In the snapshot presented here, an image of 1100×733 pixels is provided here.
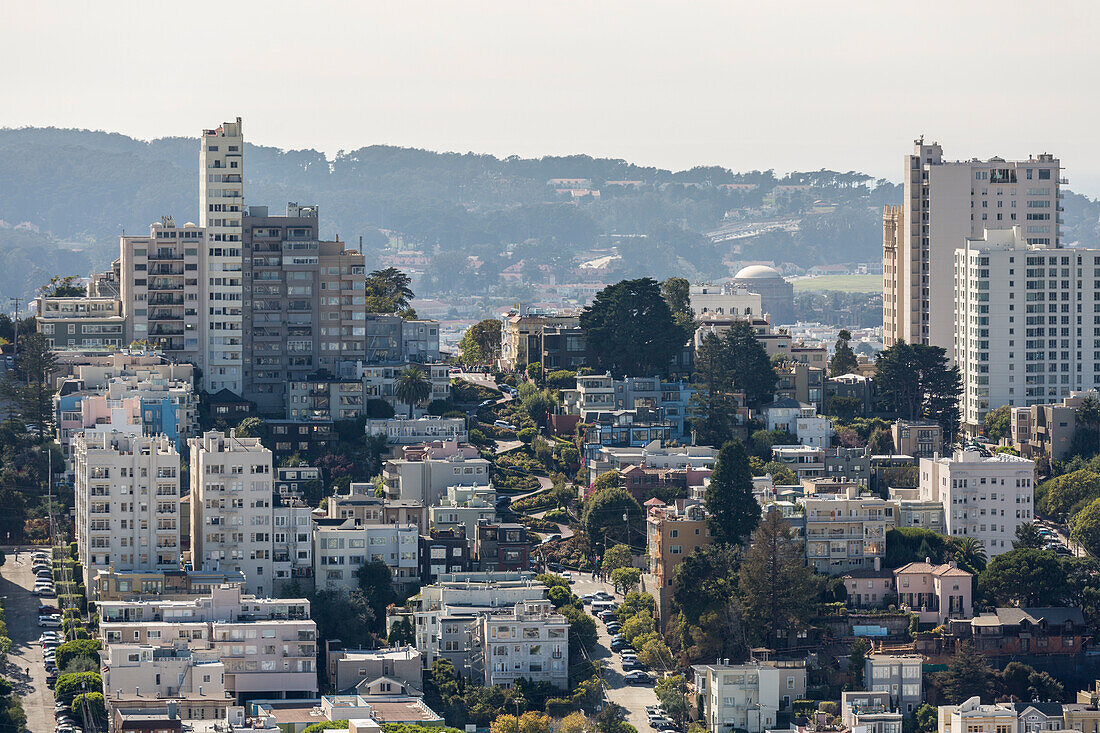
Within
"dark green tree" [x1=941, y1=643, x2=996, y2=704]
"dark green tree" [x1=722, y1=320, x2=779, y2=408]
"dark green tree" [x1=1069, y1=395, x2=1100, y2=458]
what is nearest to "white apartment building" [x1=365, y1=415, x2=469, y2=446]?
"dark green tree" [x1=722, y1=320, x2=779, y2=408]

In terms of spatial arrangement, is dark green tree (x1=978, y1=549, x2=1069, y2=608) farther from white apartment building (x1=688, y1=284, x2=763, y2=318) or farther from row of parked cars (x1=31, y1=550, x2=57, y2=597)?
white apartment building (x1=688, y1=284, x2=763, y2=318)

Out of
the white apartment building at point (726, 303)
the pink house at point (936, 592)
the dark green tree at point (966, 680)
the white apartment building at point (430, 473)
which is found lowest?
the dark green tree at point (966, 680)

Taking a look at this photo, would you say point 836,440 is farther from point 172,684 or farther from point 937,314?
point 172,684

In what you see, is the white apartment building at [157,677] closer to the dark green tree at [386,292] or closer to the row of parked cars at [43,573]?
the row of parked cars at [43,573]

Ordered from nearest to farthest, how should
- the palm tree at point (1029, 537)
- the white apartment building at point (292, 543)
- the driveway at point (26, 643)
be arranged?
the driveway at point (26, 643)
the white apartment building at point (292, 543)
the palm tree at point (1029, 537)

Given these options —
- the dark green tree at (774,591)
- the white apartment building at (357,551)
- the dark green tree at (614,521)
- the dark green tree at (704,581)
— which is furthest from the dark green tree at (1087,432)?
the white apartment building at (357,551)

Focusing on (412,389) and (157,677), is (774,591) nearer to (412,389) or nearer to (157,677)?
(157,677)
